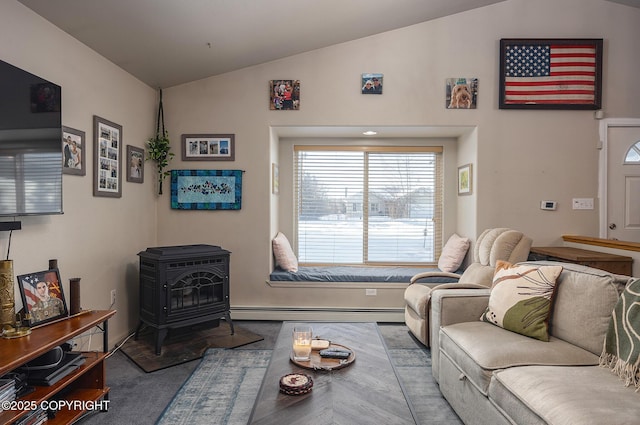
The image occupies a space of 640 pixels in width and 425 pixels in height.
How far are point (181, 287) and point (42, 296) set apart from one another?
1116 millimetres

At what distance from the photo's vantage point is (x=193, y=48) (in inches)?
129

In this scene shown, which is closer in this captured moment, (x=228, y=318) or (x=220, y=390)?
(x=220, y=390)

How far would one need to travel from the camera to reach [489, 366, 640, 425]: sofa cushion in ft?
4.32

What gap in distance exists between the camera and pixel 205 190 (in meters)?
3.99

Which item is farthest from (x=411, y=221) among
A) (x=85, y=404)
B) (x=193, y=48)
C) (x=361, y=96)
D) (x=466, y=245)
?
(x=85, y=404)

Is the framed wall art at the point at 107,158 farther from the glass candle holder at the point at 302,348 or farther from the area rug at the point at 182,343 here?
the glass candle holder at the point at 302,348

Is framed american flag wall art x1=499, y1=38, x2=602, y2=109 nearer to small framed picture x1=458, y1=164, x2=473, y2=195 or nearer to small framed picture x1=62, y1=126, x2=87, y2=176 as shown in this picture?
small framed picture x1=458, y1=164, x2=473, y2=195

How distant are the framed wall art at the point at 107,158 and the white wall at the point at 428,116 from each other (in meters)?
0.79

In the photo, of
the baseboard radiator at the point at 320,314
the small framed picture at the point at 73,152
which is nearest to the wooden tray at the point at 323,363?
the baseboard radiator at the point at 320,314

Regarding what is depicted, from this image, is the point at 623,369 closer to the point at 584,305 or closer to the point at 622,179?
the point at 584,305

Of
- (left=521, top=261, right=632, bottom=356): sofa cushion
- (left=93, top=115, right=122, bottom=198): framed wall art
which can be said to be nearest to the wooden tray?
(left=521, top=261, right=632, bottom=356): sofa cushion

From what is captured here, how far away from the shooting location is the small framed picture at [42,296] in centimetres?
205

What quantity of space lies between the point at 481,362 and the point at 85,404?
2.18 metres

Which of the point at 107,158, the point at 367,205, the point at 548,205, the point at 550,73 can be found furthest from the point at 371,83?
the point at 107,158
